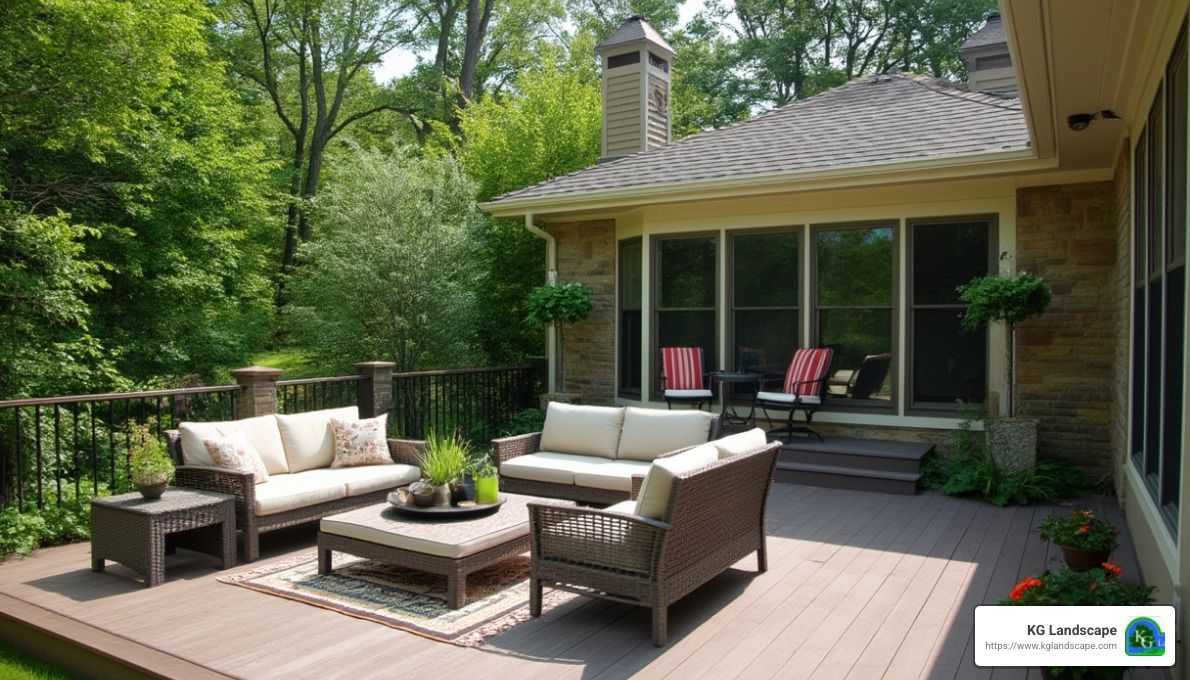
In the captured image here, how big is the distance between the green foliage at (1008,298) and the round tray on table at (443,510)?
13.7 ft

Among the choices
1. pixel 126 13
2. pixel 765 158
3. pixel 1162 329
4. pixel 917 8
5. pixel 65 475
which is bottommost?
pixel 65 475

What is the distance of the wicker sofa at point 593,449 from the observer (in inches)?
223

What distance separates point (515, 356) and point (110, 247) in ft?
20.6

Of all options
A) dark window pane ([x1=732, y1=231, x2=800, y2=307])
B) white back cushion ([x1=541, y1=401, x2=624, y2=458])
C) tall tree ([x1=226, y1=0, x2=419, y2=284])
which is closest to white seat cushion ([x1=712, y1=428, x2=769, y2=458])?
white back cushion ([x1=541, y1=401, x2=624, y2=458])

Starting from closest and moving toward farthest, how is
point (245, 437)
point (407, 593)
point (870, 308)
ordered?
point (407, 593) → point (245, 437) → point (870, 308)

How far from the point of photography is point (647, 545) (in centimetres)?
360

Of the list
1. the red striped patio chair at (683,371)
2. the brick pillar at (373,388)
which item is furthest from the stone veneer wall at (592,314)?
the brick pillar at (373,388)

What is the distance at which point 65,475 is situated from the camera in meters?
9.81

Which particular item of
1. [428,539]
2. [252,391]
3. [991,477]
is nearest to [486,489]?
[428,539]

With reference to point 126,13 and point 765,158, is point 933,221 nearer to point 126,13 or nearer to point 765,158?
point 765,158

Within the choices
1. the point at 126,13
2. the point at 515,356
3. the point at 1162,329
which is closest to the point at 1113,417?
the point at 1162,329

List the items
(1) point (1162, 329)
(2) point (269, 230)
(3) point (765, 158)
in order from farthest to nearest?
(2) point (269, 230), (3) point (765, 158), (1) point (1162, 329)

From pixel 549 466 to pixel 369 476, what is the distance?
1.25 m

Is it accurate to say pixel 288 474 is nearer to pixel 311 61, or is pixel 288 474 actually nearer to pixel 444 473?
pixel 444 473
